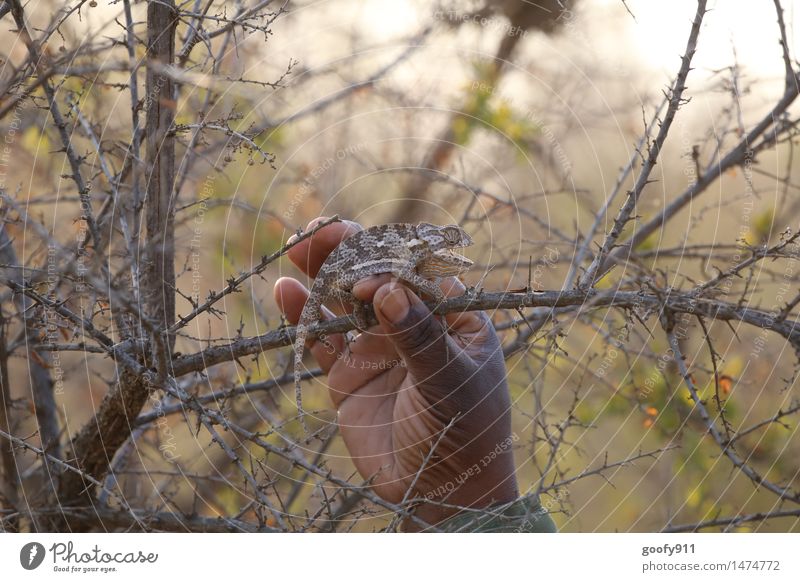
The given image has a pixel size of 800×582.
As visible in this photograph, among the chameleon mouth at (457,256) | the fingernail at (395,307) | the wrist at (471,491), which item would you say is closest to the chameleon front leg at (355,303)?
the fingernail at (395,307)

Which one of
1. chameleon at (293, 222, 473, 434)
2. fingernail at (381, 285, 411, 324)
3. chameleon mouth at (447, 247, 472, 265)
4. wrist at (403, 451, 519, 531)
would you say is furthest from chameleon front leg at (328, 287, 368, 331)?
wrist at (403, 451, 519, 531)

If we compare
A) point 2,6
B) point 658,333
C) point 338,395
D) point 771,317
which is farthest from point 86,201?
point 658,333

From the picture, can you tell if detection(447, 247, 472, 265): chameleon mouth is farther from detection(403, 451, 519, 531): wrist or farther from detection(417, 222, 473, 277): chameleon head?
detection(403, 451, 519, 531): wrist

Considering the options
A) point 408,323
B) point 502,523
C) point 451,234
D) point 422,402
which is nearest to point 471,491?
point 502,523

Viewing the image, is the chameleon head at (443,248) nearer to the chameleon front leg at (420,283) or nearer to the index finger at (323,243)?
the chameleon front leg at (420,283)

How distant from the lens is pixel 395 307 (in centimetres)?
191

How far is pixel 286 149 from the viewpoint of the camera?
7.82 ft

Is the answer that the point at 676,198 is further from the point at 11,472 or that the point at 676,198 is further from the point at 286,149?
the point at 11,472

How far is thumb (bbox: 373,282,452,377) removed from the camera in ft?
6.29

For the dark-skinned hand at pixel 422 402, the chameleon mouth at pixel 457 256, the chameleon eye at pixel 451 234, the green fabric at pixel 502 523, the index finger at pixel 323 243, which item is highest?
the index finger at pixel 323 243

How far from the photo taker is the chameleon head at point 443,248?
6.88 feet

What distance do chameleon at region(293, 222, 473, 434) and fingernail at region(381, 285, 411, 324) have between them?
115 mm

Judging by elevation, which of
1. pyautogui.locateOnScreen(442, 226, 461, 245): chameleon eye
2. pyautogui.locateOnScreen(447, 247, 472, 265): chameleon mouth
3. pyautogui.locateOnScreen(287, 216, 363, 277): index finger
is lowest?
pyautogui.locateOnScreen(447, 247, 472, 265): chameleon mouth
